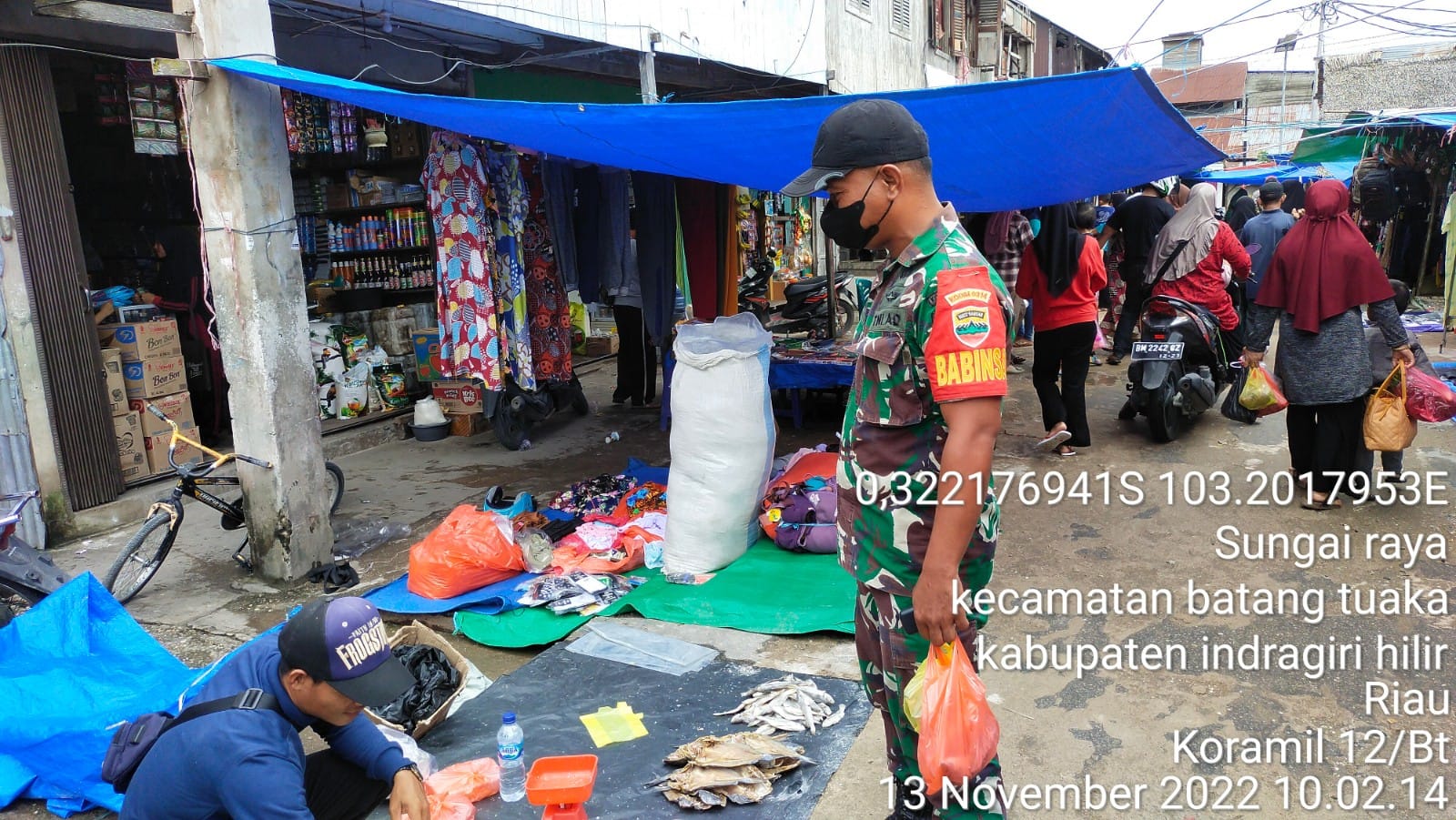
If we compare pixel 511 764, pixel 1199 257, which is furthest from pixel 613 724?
pixel 1199 257

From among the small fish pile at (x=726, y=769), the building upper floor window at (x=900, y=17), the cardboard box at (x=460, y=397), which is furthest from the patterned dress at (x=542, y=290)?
the building upper floor window at (x=900, y=17)

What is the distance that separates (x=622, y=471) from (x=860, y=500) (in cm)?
431

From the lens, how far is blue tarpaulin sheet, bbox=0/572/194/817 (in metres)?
2.91

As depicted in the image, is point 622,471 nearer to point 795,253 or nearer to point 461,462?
point 461,462

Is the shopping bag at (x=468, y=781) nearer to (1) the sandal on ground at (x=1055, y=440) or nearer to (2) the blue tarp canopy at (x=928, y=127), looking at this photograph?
(2) the blue tarp canopy at (x=928, y=127)

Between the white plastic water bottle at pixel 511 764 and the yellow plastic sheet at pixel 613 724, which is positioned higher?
the white plastic water bottle at pixel 511 764

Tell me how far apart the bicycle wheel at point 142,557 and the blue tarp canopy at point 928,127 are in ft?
Result: 7.19

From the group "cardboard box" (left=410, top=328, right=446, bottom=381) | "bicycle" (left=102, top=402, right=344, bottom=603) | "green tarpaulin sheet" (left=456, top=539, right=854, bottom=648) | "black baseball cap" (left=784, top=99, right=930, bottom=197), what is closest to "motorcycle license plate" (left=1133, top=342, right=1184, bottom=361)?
"green tarpaulin sheet" (left=456, top=539, right=854, bottom=648)

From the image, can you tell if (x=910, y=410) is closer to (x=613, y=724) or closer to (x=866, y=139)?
(x=866, y=139)

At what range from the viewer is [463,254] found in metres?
5.79

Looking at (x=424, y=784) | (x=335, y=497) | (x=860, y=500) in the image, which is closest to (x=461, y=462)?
(x=335, y=497)

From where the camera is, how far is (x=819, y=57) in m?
10.7

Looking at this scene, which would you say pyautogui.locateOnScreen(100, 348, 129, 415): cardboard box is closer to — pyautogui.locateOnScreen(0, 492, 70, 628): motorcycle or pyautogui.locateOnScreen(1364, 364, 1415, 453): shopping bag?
pyautogui.locateOnScreen(0, 492, 70, 628): motorcycle

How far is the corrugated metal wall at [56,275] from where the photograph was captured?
4875mm
